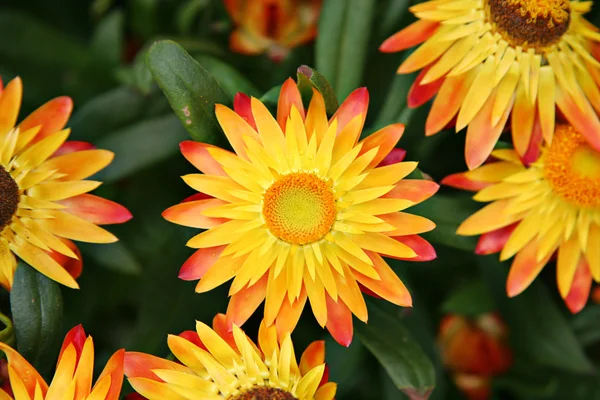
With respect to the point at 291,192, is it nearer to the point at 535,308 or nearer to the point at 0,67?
the point at 535,308

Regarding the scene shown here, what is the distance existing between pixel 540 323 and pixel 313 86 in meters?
0.64

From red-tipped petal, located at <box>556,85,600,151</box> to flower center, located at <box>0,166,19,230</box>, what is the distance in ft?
2.52

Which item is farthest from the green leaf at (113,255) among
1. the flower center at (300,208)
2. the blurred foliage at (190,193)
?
the flower center at (300,208)

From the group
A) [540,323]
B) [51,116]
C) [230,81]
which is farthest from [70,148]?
[540,323]

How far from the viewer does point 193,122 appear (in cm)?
101

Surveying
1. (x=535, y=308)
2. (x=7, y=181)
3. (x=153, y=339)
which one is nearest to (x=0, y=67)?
(x=7, y=181)

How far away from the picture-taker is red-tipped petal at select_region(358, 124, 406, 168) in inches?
38.1

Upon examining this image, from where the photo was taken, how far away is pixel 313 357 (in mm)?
962

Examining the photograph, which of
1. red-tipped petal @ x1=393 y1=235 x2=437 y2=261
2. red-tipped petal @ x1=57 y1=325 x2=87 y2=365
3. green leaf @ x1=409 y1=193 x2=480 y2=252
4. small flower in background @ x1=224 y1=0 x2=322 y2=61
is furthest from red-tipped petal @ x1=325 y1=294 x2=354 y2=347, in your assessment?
small flower in background @ x1=224 y1=0 x2=322 y2=61

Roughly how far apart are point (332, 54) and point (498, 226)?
0.40 m

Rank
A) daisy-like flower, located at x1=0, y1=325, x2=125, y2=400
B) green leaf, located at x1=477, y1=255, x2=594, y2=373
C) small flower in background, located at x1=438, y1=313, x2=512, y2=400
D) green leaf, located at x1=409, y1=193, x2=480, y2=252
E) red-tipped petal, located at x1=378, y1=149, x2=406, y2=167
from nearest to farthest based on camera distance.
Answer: daisy-like flower, located at x1=0, y1=325, x2=125, y2=400 → red-tipped petal, located at x1=378, y1=149, x2=406, y2=167 → green leaf, located at x1=409, y1=193, x2=480, y2=252 → green leaf, located at x1=477, y1=255, x2=594, y2=373 → small flower in background, located at x1=438, y1=313, x2=512, y2=400

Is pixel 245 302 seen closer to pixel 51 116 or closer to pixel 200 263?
pixel 200 263

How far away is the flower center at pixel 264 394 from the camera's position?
0.92m

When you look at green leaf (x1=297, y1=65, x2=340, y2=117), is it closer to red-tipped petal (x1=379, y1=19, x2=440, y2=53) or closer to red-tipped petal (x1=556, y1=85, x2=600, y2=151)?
red-tipped petal (x1=379, y1=19, x2=440, y2=53)
